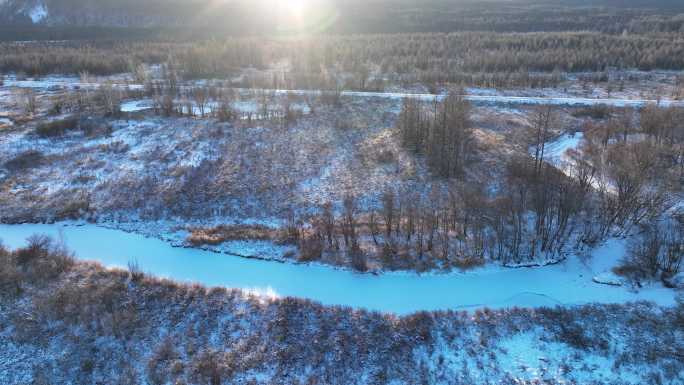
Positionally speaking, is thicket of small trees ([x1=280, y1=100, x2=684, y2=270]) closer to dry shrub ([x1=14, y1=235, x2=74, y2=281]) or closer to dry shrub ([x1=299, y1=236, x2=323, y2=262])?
dry shrub ([x1=299, y1=236, x2=323, y2=262])

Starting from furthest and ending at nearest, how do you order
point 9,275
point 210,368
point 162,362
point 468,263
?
point 468,263
point 9,275
point 162,362
point 210,368

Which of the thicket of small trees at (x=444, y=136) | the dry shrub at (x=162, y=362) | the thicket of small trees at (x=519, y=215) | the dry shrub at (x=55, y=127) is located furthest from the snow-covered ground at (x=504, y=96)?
the dry shrub at (x=162, y=362)

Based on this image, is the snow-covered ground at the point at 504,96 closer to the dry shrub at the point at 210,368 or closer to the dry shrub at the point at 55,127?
the dry shrub at the point at 55,127

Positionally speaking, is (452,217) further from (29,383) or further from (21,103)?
(21,103)

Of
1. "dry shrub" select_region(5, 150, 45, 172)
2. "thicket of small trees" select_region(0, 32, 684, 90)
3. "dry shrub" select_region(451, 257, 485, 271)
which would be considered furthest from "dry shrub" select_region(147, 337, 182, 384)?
"thicket of small trees" select_region(0, 32, 684, 90)

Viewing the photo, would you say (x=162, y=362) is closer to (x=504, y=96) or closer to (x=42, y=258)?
(x=42, y=258)

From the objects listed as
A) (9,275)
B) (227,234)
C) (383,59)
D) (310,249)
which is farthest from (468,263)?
(383,59)

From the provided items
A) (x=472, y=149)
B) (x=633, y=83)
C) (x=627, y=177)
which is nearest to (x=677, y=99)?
(x=633, y=83)
